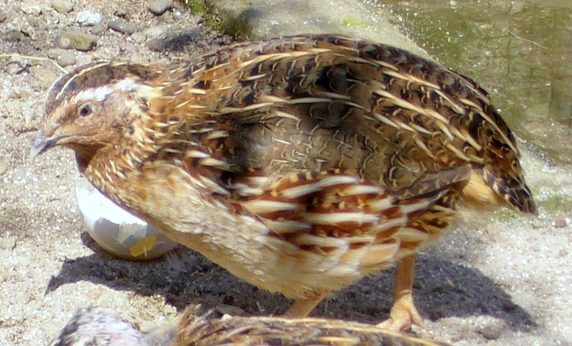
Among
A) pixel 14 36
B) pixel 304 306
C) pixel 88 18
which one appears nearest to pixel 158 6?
pixel 88 18

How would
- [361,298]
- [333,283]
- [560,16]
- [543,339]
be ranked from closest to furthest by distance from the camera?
[333,283], [543,339], [361,298], [560,16]

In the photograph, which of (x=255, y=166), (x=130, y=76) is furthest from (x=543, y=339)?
(x=130, y=76)

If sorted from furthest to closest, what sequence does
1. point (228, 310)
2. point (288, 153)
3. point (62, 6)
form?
point (62, 6), point (228, 310), point (288, 153)

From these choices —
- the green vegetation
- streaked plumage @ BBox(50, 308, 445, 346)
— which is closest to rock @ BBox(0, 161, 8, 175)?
the green vegetation

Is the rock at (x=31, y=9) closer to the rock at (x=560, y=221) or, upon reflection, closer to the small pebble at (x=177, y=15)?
the small pebble at (x=177, y=15)

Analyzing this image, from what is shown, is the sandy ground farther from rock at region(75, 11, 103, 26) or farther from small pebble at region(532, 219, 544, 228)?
rock at region(75, 11, 103, 26)

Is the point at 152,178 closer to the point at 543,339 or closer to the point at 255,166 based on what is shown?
the point at 255,166

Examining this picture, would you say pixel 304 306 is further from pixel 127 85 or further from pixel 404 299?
pixel 127 85
